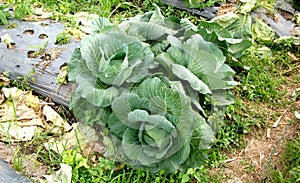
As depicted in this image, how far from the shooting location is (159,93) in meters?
2.47

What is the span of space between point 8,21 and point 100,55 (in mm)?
1201

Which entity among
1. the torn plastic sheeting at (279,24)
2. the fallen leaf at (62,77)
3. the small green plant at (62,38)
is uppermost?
the small green plant at (62,38)

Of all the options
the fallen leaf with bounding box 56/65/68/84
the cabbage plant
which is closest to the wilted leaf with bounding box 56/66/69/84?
the fallen leaf with bounding box 56/65/68/84

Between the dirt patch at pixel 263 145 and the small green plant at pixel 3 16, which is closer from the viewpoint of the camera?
the dirt patch at pixel 263 145

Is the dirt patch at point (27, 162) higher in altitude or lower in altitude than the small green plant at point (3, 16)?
lower

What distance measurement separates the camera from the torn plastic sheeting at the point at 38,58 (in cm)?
309

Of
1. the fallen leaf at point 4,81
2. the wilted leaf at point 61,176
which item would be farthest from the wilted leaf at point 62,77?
the wilted leaf at point 61,176

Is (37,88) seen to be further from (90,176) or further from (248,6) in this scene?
(248,6)

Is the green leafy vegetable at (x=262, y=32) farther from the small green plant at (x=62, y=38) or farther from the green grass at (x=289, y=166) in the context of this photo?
the small green plant at (x=62, y=38)

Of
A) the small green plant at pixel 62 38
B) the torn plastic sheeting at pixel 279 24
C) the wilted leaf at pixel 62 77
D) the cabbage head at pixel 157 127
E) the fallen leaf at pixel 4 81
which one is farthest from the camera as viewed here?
the torn plastic sheeting at pixel 279 24

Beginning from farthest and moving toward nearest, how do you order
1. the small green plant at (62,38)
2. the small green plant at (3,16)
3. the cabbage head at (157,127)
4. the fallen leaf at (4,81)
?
the small green plant at (3,16) → the small green plant at (62,38) → the fallen leaf at (4,81) → the cabbage head at (157,127)

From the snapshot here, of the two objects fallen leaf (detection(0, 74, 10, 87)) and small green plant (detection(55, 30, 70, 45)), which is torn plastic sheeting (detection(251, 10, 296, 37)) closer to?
small green plant (detection(55, 30, 70, 45))

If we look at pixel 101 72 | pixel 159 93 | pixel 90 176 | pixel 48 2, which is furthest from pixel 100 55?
pixel 48 2

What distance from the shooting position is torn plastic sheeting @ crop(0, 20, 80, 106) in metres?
3.09
